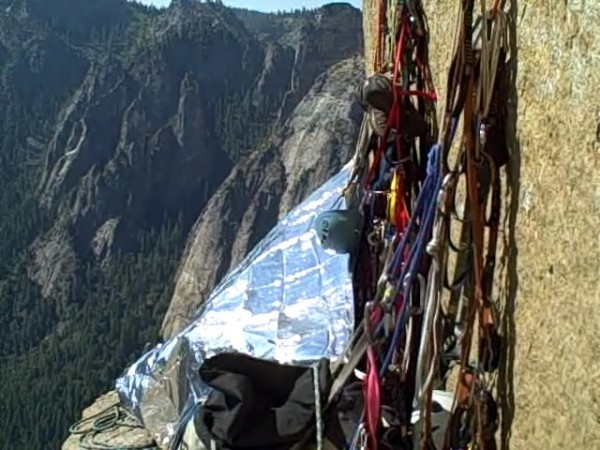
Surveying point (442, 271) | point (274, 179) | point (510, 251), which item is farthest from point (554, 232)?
point (274, 179)

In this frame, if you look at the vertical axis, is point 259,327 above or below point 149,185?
above

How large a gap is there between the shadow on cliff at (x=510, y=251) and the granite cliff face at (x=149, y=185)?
53.7 metres

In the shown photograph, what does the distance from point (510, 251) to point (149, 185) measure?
3233 inches

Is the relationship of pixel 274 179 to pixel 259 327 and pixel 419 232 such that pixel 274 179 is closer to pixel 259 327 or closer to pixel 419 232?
pixel 259 327

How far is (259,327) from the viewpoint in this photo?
151 inches

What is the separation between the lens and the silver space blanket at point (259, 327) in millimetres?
3580

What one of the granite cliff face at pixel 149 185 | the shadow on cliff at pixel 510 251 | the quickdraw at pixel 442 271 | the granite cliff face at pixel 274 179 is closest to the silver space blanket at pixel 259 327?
the quickdraw at pixel 442 271

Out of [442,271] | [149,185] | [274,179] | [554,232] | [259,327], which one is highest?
[554,232]

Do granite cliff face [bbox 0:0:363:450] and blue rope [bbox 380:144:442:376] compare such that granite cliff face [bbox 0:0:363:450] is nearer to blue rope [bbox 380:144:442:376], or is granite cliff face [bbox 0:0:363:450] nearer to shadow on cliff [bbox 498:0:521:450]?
blue rope [bbox 380:144:442:376]

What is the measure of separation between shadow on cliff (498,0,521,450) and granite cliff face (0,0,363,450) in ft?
176

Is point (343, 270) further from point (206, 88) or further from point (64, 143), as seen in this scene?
point (64, 143)

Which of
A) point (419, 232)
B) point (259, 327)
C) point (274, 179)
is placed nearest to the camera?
point (419, 232)

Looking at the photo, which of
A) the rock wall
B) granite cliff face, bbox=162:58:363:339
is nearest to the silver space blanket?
the rock wall

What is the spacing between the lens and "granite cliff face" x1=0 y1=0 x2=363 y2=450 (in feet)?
208
